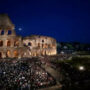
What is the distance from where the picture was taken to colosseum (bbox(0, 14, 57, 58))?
39.2 meters

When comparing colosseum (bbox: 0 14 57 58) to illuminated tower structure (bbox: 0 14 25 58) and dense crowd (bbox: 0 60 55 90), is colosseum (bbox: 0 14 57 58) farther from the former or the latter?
dense crowd (bbox: 0 60 55 90)

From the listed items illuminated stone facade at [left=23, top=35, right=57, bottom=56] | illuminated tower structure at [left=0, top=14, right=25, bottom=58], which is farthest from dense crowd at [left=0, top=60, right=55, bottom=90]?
illuminated stone facade at [left=23, top=35, right=57, bottom=56]

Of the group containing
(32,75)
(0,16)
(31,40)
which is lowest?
(32,75)

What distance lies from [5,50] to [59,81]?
940 inches

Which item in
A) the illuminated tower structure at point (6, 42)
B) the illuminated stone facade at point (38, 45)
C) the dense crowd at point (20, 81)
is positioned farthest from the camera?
the illuminated stone facade at point (38, 45)

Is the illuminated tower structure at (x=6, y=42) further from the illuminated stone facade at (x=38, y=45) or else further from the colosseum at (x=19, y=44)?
the illuminated stone facade at (x=38, y=45)

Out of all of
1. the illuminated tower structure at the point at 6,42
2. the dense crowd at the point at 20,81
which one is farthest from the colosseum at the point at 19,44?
the dense crowd at the point at 20,81

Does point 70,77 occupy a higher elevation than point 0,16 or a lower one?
lower

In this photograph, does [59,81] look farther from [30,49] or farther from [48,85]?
[30,49]

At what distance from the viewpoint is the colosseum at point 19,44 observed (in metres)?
39.2

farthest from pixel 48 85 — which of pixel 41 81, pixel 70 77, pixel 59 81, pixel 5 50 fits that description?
pixel 5 50

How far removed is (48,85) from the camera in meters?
17.8

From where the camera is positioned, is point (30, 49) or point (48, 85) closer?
point (48, 85)

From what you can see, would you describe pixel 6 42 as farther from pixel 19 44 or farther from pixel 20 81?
pixel 20 81
